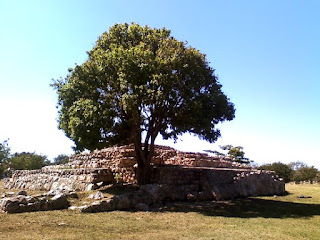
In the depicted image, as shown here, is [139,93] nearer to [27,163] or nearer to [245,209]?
[245,209]

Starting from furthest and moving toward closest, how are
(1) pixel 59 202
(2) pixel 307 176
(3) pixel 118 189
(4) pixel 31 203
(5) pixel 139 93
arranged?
(2) pixel 307 176, (3) pixel 118 189, (5) pixel 139 93, (1) pixel 59 202, (4) pixel 31 203

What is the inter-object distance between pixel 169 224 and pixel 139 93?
21.9ft

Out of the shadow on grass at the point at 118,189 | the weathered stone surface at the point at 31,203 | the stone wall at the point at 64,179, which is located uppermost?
the stone wall at the point at 64,179

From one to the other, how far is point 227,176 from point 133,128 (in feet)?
25.3

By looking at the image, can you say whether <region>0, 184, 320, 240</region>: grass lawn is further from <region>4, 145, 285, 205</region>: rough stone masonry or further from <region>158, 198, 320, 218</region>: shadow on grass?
<region>4, 145, 285, 205</region>: rough stone masonry

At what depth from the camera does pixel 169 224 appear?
1110 centimetres

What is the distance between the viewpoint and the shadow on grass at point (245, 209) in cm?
1380

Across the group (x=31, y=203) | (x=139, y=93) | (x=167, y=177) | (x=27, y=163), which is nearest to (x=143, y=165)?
(x=167, y=177)

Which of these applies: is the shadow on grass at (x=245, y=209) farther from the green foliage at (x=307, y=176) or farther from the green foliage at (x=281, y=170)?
the green foliage at (x=307, y=176)

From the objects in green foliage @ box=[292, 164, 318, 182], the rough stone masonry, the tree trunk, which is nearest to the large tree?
the tree trunk

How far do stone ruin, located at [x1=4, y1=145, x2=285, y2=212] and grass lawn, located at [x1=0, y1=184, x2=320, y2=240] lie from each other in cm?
199

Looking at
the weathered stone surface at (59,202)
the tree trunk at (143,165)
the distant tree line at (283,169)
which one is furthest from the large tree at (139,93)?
the distant tree line at (283,169)

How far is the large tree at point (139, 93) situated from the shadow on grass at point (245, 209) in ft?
12.3

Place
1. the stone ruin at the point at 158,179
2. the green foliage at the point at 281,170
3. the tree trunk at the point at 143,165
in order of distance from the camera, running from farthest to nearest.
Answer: the green foliage at the point at 281,170 < the tree trunk at the point at 143,165 < the stone ruin at the point at 158,179
